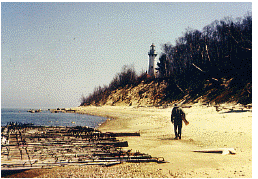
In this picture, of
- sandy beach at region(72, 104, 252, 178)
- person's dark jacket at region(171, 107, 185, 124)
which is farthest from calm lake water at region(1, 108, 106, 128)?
person's dark jacket at region(171, 107, 185, 124)

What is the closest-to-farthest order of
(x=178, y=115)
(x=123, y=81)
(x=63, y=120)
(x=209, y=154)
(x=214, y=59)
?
(x=209, y=154)
(x=178, y=115)
(x=63, y=120)
(x=214, y=59)
(x=123, y=81)

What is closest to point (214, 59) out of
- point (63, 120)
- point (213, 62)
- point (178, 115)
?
point (213, 62)

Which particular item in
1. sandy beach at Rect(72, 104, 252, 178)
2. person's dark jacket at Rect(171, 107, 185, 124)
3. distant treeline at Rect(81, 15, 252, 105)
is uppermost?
distant treeline at Rect(81, 15, 252, 105)

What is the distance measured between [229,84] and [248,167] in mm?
30784

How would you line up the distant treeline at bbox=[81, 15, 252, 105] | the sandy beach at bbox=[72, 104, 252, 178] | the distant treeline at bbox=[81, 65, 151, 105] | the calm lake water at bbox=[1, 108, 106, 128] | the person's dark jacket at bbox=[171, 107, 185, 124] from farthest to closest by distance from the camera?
1. the distant treeline at bbox=[81, 65, 151, 105]
2. the distant treeline at bbox=[81, 15, 252, 105]
3. the calm lake water at bbox=[1, 108, 106, 128]
4. the person's dark jacket at bbox=[171, 107, 185, 124]
5. the sandy beach at bbox=[72, 104, 252, 178]

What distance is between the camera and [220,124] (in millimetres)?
16422

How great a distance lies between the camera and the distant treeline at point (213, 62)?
1395 inches

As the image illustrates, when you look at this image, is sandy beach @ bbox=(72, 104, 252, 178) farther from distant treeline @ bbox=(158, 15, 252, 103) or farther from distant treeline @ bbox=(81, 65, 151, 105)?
distant treeline @ bbox=(81, 65, 151, 105)

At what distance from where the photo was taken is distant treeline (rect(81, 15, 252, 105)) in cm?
3543

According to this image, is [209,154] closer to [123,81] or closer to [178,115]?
[178,115]

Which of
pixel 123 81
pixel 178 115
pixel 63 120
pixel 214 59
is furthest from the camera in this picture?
pixel 123 81

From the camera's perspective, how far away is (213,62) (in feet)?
144

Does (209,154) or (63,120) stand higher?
(209,154)

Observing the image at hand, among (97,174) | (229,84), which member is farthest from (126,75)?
(97,174)
